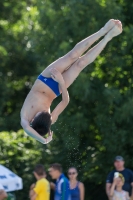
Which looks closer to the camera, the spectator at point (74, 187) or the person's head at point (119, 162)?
the spectator at point (74, 187)

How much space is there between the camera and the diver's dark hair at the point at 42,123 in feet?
26.3

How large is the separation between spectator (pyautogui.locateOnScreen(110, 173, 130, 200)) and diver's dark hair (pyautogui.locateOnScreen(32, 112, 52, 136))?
289cm

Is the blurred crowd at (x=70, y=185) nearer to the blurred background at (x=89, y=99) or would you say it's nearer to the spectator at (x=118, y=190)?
the spectator at (x=118, y=190)

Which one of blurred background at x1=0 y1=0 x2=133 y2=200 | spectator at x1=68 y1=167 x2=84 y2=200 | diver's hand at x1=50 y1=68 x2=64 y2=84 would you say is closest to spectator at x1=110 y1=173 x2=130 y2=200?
spectator at x1=68 y1=167 x2=84 y2=200

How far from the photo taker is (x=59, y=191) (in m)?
10.6

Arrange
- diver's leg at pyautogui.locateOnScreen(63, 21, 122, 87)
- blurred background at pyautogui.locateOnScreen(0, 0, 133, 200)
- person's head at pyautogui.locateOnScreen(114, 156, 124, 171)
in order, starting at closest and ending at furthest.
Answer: diver's leg at pyautogui.locateOnScreen(63, 21, 122, 87)
person's head at pyautogui.locateOnScreen(114, 156, 124, 171)
blurred background at pyautogui.locateOnScreen(0, 0, 133, 200)

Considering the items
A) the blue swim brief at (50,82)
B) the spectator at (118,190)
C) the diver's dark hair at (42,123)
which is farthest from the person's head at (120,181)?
the diver's dark hair at (42,123)

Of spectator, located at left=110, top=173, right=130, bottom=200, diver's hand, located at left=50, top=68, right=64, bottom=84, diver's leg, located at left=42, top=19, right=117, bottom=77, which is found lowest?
spectator, located at left=110, top=173, right=130, bottom=200

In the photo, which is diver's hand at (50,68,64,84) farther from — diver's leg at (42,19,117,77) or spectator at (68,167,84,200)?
spectator at (68,167,84,200)

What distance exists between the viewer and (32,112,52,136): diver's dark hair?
8031 mm

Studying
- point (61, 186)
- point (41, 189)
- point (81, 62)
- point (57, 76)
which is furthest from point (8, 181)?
point (57, 76)

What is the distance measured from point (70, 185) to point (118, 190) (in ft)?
2.68

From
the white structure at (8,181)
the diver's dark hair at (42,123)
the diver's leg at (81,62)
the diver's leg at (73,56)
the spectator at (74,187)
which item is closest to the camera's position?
the diver's dark hair at (42,123)

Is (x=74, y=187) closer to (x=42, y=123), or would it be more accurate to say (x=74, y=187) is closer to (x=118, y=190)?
(x=118, y=190)
